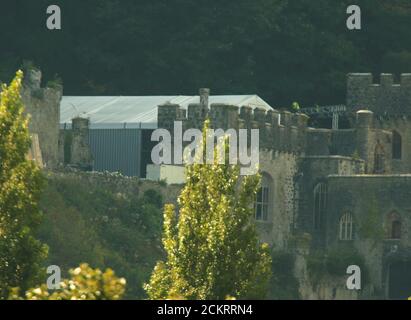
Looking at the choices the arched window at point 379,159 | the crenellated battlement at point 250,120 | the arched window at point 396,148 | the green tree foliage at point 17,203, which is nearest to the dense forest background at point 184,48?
the arched window at point 396,148

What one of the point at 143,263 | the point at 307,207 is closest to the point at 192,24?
the point at 307,207

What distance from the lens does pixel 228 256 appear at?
49.0m

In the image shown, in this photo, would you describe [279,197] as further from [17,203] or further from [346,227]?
[17,203]

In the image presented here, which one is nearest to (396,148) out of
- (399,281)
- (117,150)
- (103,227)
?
(399,281)

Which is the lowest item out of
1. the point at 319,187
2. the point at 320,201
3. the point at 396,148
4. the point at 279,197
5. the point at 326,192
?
the point at 320,201

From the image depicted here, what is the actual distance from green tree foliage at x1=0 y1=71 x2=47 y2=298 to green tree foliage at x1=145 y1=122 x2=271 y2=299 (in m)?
4.07

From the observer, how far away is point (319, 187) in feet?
243

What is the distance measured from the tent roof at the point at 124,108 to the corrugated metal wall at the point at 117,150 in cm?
31

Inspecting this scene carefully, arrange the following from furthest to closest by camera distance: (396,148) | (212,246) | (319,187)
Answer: (396,148) → (319,187) → (212,246)

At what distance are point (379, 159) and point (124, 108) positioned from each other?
368 inches

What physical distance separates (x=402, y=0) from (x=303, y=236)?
24.9 meters

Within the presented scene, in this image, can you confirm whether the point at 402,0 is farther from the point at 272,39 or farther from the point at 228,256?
the point at 228,256

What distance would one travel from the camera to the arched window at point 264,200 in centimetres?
7219

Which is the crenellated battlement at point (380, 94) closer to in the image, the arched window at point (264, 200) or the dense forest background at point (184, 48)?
the dense forest background at point (184, 48)
